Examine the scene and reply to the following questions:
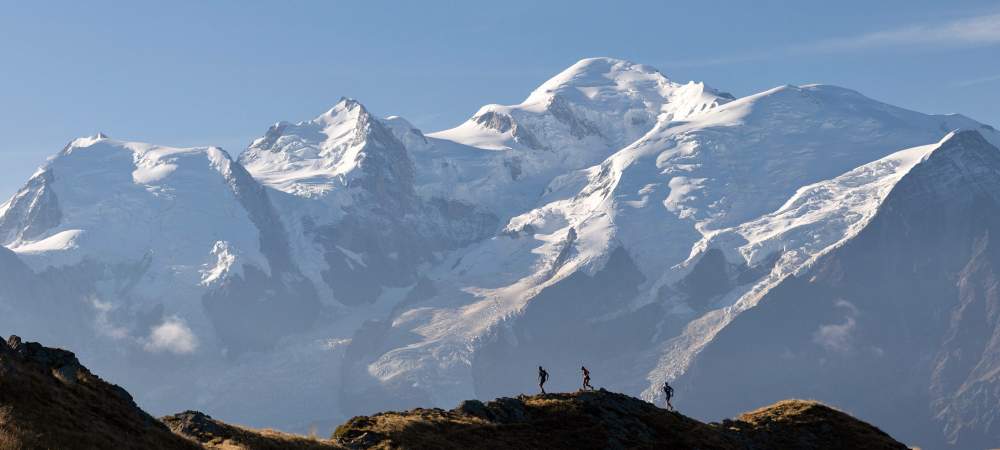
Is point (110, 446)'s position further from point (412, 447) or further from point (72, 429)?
point (412, 447)

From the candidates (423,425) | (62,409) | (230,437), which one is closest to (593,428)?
(423,425)

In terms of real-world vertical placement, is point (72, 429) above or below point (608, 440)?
below

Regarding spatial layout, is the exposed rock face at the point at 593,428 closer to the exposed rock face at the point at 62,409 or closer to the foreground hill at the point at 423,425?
the foreground hill at the point at 423,425

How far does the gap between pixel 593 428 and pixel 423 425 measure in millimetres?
8118

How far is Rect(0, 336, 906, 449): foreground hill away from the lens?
4244cm

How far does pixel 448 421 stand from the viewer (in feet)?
198

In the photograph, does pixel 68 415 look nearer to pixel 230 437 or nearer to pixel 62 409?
pixel 62 409

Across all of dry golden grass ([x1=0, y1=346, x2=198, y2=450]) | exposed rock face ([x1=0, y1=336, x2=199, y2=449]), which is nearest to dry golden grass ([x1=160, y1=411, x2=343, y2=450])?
exposed rock face ([x1=0, y1=336, x2=199, y2=449])

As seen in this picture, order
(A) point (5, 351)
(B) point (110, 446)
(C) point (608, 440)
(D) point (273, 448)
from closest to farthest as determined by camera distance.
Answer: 1. (B) point (110, 446)
2. (A) point (5, 351)
3. (D) point (273, 448)
4. (C) point (608, 440)

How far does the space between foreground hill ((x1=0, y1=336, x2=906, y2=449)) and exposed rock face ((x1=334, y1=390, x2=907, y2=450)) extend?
0.18 ft

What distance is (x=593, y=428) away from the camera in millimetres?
61531

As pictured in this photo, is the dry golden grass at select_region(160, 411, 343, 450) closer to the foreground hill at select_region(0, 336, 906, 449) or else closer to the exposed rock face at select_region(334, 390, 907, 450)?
the foreground hill at select_region(0, 336, 906, 449)

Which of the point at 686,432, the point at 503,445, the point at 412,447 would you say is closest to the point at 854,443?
the point at 686,432

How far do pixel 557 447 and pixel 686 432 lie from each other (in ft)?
27.9
